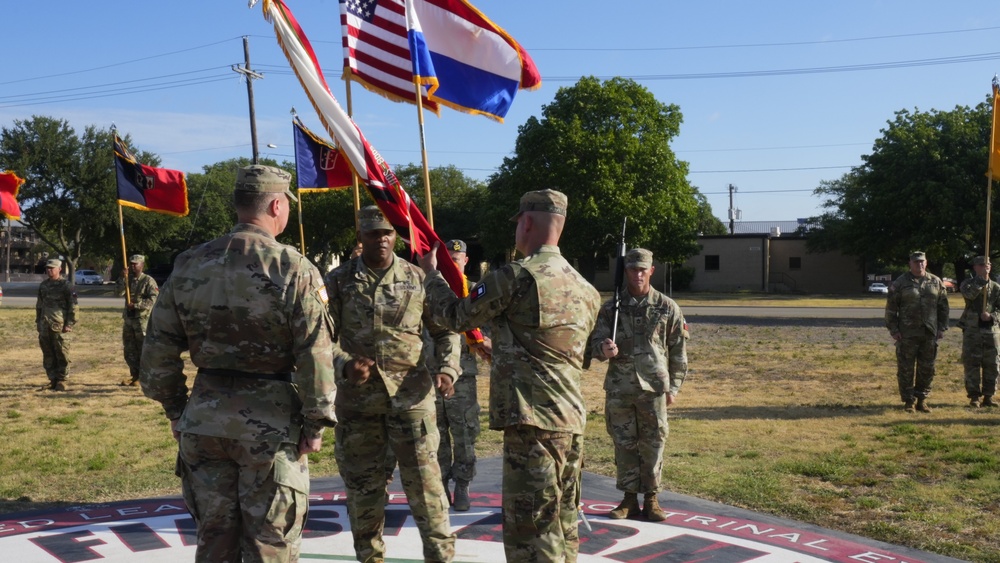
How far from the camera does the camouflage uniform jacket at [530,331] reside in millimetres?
4809

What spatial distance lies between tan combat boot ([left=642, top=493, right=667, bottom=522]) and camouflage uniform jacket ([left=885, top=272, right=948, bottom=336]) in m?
6.93

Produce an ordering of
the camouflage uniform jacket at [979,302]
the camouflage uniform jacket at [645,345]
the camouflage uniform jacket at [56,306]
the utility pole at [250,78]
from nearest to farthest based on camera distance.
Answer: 1. the camouflage uniform jacket at [645,345]
2. the camouflage uniform jacket at [979,302]
3. the camouflage uniform jacket at [56,306]
4. the utility pole at [250,78]

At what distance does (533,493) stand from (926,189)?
38690 millimetres

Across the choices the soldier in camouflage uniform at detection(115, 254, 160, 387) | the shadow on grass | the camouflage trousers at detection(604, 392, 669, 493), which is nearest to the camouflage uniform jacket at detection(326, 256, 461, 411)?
the camouflage trousers at detection(604, 392, 669, 493)

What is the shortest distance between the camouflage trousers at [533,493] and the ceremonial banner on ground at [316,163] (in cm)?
784

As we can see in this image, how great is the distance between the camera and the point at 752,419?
473 inches

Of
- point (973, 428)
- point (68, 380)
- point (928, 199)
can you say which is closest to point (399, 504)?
point (973, 428)

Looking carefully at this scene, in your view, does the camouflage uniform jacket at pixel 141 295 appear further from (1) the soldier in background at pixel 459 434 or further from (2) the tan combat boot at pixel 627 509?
(2) the tan combat boot at pixel 627 509

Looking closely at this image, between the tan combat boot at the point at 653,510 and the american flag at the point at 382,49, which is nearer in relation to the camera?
the american flag at the point at 382,49

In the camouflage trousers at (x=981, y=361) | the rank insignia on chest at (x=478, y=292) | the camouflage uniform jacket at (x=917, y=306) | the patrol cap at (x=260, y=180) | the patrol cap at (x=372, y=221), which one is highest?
the patrol cap at (x=260, y=180)

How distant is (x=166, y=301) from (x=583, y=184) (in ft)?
133

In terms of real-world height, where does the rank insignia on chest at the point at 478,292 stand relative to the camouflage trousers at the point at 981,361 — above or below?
above

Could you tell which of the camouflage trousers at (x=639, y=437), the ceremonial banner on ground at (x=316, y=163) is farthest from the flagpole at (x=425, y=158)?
the ceremonial banner on ground at (x=316, y=163)

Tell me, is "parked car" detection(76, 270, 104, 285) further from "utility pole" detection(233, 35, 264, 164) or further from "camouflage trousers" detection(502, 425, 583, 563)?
"camouflage trousers" detection(502, 425, 583, 563)
